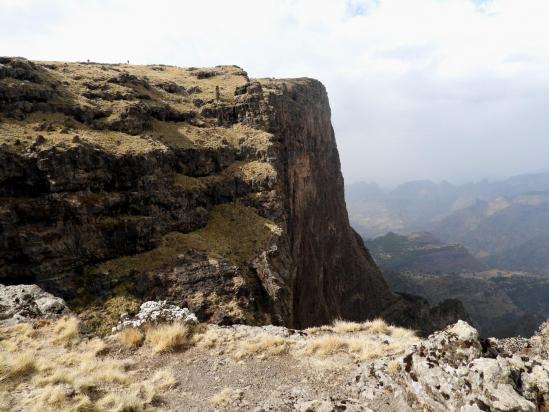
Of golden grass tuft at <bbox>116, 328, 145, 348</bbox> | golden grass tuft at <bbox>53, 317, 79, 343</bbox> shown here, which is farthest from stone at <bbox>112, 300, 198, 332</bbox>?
golden grass tuft at <bbox>53, 317, 79, 343</bbox>

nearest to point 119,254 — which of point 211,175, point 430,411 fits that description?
point 211,175

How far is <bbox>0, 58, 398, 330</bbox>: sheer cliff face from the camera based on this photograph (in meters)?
33.4

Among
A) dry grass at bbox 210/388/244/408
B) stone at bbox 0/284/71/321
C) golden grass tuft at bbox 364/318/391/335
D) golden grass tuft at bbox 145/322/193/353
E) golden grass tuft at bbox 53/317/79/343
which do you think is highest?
stone at bbox 0/284/71/321

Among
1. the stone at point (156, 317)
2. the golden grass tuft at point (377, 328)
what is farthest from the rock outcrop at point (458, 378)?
the stone at point (156, 317)

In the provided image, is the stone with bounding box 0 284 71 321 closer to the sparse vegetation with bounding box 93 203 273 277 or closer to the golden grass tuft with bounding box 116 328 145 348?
the golden grass tuft with bounding box 116 328 145 348

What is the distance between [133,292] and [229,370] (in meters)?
21.1

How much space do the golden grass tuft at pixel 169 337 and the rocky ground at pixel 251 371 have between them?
2.1 inches

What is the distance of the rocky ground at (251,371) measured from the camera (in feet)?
37.0

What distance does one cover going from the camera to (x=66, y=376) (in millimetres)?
12812

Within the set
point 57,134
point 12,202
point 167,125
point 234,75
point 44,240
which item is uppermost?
point 234,75

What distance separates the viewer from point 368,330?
21234mm

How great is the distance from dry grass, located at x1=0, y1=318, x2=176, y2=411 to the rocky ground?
4cm

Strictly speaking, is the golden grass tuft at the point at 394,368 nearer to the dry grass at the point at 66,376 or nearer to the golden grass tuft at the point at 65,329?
the dry grass at the point at 66,376

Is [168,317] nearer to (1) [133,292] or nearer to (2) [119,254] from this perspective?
(1) [133,292]
